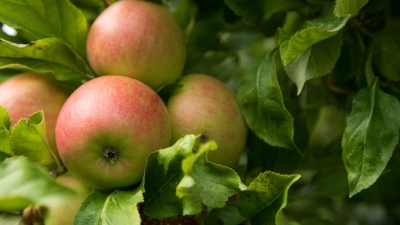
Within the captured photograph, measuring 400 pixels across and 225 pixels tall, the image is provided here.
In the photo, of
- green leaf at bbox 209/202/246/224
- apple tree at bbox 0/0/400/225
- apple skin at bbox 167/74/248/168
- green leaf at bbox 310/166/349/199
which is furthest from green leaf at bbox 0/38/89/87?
green leaf at bbox 310/166/349/199

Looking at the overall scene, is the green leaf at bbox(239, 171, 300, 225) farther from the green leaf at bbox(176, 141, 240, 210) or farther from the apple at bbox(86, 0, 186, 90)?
the apple at bbox(86, 0, 186, 90)

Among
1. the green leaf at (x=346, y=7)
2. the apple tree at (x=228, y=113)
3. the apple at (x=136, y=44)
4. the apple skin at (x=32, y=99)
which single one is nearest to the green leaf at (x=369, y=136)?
the apple tree at (x=228, y=113)

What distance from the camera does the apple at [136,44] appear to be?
60 cm

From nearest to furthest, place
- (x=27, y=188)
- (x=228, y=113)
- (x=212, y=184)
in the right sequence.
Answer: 1. (x=27, y=188)
2. (x=212, y=184)
3. (x=228, y=113)

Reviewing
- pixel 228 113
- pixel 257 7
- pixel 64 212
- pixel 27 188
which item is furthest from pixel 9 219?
pixel 257 7

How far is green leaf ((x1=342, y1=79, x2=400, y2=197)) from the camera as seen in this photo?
0.54 metres

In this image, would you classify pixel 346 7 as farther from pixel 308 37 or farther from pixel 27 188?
pixel 27 188

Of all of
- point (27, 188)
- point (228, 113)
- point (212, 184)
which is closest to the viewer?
point (27, 188)

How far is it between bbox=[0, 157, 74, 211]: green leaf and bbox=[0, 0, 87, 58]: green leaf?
9.0 inches

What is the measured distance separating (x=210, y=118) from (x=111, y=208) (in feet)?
0.54

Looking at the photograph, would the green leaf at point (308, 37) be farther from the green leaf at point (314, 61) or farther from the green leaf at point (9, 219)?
the green leaf at point (9, 219)

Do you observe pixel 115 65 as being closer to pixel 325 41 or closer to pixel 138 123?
pixel 138 123

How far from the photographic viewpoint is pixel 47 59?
0.59m

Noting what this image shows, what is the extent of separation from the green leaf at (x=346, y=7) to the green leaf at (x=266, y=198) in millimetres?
172
